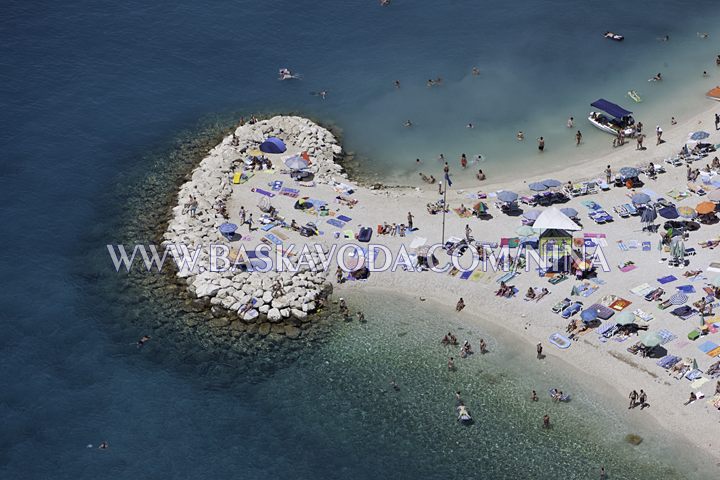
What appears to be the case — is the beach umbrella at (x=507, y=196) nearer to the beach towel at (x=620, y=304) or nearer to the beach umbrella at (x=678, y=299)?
the beach towel at (x=620, y=304)

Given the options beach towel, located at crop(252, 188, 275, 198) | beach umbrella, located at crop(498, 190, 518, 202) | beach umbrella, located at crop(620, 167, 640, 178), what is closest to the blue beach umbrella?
beach umbrella, located at crop(620, 167, 640, 178)

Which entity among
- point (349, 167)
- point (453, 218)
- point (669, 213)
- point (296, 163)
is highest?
point (296, 163)

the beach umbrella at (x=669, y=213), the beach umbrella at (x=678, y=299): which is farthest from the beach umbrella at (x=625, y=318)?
the beach umbrella at (x=669, y=213)

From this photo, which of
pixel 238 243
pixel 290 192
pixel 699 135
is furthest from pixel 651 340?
pixel 290 192

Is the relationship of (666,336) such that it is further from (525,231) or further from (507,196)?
(507,196)

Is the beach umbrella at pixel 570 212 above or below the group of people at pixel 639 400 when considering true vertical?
above

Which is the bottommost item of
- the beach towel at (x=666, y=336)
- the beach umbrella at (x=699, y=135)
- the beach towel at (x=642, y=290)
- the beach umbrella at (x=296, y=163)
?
the beach towel at (x=666, y=336)

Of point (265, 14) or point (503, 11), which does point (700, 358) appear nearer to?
point (503, 11)
